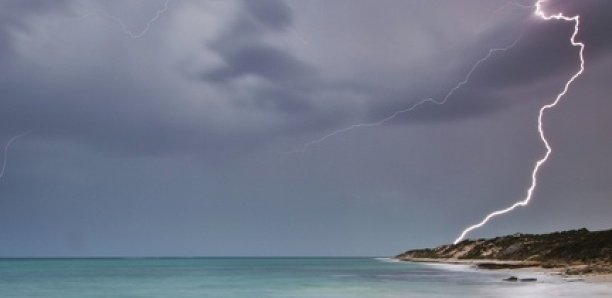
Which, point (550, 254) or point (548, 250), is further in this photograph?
point (548, 250)

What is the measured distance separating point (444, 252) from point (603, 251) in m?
81.7

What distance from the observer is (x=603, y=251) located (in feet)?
215

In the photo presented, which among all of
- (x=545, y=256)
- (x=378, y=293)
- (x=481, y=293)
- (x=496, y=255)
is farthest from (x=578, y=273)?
(x=496, y=255)

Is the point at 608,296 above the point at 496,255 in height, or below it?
below

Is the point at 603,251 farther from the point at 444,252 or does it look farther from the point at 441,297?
the point at 444,252

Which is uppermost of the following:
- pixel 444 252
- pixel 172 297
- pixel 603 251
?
A: pixel 444 252

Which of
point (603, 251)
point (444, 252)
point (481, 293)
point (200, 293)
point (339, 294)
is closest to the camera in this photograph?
point (481, 293)

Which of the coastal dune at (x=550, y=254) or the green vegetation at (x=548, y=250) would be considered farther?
the green vegetation at (x=548, y=250)

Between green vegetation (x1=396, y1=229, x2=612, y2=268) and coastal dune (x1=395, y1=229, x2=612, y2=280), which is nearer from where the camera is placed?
coastal dune (x1=395, y1=229, x2=612, y2=280)

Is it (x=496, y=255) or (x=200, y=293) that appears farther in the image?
(x=496, y=255)

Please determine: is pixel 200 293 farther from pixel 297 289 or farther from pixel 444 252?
pixel 444 252

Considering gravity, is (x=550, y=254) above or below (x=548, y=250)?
below

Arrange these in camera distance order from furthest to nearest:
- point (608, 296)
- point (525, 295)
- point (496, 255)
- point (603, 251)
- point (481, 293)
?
1. point (496, 255)
2. point (603, 251)
3. point (481, 293)
4. point (525, 295)
5. point (608, 296)

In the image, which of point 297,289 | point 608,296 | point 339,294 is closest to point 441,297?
point 339,294
